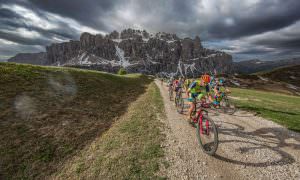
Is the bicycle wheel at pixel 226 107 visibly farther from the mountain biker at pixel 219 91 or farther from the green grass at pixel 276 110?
the green grass at pixel 276 110

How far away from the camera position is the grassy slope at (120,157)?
16.9ft

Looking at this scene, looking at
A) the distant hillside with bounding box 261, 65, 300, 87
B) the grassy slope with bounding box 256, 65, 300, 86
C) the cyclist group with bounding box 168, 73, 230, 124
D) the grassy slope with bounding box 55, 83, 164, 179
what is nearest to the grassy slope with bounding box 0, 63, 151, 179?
the grassy slope with bounding box 55, 83, 164, 179

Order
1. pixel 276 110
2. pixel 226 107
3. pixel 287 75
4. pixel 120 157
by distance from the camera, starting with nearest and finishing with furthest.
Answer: pixel 120 157
pixel 226 107
pixel 276 110
pixel 287 75

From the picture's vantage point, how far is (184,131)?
881 cm

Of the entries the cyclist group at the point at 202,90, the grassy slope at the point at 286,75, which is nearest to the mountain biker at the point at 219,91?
the cyclist group at the point at 202,90

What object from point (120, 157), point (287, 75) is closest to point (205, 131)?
point (120, 157)

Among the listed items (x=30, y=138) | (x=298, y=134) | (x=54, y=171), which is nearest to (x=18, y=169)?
(x=54, y=171)

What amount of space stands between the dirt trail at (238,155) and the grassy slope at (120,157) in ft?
2.40

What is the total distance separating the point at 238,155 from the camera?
6297mm

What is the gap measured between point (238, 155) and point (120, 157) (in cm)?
512

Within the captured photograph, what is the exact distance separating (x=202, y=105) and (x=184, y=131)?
234 centimetres

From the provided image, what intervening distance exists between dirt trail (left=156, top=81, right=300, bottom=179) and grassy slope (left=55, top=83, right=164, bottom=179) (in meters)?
0.73

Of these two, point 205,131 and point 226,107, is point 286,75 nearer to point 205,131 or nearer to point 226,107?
point 226,107

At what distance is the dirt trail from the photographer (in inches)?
207
